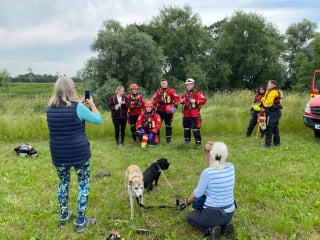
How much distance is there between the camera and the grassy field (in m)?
4.30

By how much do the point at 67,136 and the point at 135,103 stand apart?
583 cm

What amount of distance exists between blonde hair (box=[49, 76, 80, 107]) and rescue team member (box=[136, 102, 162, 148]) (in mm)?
5633

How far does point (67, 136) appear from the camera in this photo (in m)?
3.92

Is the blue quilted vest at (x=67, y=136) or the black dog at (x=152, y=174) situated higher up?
the blue quilted vest at (x=67, y=136)

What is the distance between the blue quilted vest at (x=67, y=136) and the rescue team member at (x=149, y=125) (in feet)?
17.9

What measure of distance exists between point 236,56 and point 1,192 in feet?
140

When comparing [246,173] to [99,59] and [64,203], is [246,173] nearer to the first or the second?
[64,203]

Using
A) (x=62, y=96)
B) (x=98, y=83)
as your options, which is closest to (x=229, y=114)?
(x=62, y=96)

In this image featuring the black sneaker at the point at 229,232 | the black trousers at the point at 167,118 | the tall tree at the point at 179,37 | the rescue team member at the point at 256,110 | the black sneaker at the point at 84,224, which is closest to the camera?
the black sneaker at the point at 229,232

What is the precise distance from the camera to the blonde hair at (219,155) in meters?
3.79

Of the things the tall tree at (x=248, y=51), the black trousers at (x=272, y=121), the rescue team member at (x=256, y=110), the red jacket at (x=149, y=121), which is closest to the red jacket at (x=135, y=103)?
the red jacket at (x=149, y=121)

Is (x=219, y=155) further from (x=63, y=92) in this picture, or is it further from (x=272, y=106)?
(x=272, y=106)

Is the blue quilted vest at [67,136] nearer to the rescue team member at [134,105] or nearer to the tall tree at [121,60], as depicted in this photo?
the rescue team member at [134,105]

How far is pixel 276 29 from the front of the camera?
45938mm
